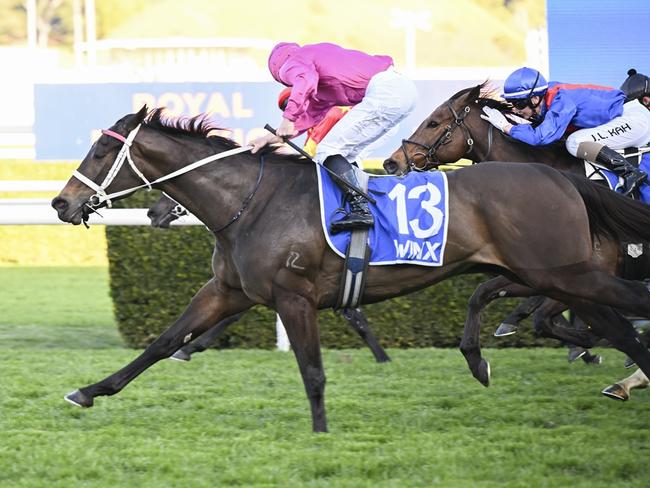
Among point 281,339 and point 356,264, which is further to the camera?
point 281,339

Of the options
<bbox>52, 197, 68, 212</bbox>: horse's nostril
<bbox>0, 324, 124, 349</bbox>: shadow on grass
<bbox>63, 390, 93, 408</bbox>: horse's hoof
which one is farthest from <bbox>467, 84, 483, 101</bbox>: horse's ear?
<bbox>0, 324, 124, 349</bbox>: shadow on grass

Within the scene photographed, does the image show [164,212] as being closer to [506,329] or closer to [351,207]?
[351,207]

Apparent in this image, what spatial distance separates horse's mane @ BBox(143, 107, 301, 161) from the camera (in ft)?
16.5

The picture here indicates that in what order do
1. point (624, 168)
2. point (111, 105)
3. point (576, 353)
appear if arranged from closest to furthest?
point (624, 168), point (576, 353), point (111, 105)

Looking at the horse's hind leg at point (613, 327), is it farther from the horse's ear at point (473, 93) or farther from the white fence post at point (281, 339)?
the white fence post at point (281, 339)

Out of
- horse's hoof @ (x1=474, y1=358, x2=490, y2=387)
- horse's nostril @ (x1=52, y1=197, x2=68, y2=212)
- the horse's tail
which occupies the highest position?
horse's nostril @ (x1=52, y1=197, x2=68, y2=212)

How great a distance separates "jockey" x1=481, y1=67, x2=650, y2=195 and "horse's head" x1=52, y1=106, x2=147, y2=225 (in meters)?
2.06

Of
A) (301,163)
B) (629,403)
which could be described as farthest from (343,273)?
(629,403)

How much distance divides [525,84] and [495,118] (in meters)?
0.38

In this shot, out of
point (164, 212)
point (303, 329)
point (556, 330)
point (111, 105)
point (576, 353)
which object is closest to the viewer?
point (303, 329)

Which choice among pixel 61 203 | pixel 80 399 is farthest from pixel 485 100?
pixel 80 399

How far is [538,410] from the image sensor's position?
17.5 ft

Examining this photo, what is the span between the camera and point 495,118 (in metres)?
6.21

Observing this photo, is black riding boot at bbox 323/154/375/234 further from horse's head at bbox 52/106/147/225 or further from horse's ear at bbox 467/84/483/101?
horse's ear at bbox 467/84/483/101
